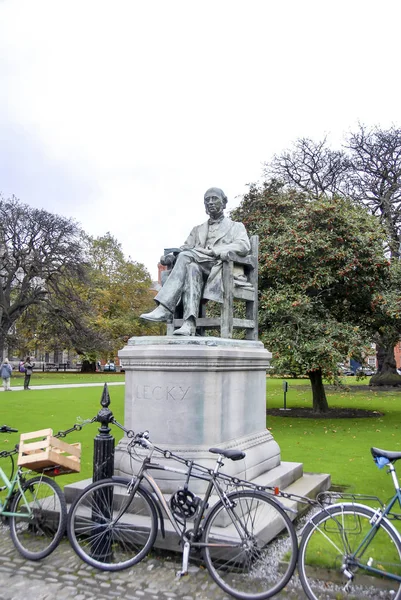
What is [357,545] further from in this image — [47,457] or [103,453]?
[47,457]

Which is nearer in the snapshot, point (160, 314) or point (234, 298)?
point (160, 314)

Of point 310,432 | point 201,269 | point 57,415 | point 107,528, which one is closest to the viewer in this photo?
point 107,528

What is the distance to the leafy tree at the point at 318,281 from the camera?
1254 centimetres

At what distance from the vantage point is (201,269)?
20.5 ft

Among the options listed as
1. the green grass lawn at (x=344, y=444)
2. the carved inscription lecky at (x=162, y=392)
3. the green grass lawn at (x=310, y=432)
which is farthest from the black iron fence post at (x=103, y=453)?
the green grass lawn at (x=344, y=444)

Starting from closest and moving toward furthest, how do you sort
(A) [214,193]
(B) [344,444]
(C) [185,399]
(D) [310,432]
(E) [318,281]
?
(C) [185,399] → (A) [214,193] → (B) [344,444] → (D) [310,432] → (E) [318,281]

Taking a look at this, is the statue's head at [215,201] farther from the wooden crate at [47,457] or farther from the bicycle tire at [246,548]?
the bicycle tire at [246,548]

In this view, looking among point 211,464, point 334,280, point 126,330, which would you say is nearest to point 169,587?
point 211,464

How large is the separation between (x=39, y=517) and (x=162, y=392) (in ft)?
4.92

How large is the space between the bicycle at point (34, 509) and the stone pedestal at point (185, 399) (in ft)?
2.80

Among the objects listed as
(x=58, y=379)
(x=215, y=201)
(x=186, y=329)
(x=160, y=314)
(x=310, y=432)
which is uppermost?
(x=215, y=201)

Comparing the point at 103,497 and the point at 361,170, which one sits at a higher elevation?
Result: the point at 361,170

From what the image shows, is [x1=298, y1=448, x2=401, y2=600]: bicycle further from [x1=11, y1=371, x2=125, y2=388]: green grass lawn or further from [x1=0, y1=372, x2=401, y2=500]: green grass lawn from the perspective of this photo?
[x1=11, y1=371, x2=125, y2=388]: green grass lawn

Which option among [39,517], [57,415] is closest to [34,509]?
[39,517]
